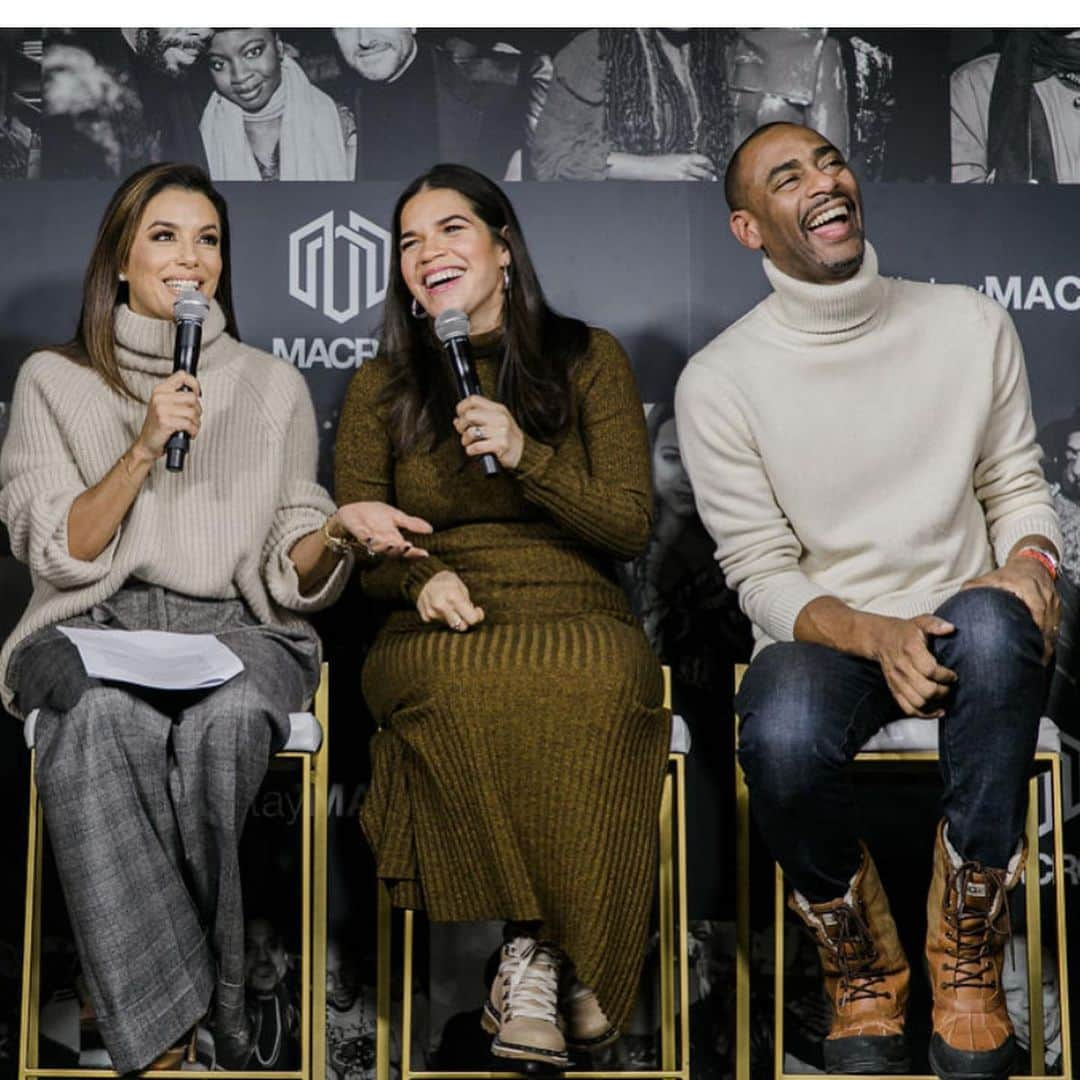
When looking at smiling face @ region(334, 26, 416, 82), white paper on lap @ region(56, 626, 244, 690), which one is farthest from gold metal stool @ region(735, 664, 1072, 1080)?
smiling face @ region(334, 26, 416, 82)

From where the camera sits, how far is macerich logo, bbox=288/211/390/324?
3609mm

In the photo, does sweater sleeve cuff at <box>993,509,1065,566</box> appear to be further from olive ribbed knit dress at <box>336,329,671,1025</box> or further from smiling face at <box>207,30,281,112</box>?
smiling face at <box>207,30,281,112</box>

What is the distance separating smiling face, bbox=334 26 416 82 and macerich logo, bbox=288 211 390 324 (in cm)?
30

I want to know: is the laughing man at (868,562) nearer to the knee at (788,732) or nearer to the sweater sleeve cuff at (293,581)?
the knee at (788,732)

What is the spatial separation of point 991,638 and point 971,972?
467 millimetres

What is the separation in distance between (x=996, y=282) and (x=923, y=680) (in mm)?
1196

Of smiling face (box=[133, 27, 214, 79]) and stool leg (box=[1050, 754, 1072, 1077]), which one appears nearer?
stool leg (box=[1050, 754, 1072, 1077])

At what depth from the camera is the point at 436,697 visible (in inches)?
109

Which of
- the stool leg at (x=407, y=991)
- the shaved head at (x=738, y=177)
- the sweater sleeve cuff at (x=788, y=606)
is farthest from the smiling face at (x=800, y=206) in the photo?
the stool leg at (x=407, y=991)

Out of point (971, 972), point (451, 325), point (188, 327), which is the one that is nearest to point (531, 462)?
point (451, 325)

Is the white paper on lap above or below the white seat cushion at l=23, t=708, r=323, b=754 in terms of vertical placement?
above

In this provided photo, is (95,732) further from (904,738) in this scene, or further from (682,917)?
(904,738)

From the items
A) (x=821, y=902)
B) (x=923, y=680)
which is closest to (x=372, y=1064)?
(x=821, y=902)

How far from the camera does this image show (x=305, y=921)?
2979 millimetres
